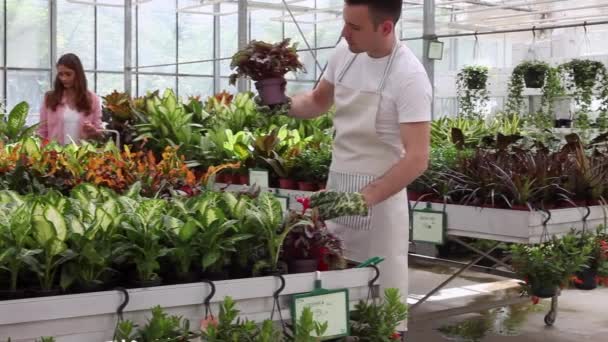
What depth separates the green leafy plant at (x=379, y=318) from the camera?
6.49 feet

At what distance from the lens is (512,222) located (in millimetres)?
3488

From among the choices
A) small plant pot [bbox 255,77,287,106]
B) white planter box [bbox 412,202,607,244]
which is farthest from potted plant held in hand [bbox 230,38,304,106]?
white planter box [bbox 412,202,607,244]

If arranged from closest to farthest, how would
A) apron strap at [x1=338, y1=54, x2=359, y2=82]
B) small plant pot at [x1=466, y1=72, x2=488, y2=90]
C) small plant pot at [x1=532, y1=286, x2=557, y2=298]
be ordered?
apron strap at [x1=338, y1=54, x2=359, y2=82], small plant pot at [x1=532, y1=286, x2=557, y2=298], small plant pot at [x1=466, y1=72, x2=488, y2=90]

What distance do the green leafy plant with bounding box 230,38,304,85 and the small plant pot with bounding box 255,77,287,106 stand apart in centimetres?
3

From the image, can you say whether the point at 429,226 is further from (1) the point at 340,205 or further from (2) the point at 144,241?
(2) the point at 144,241

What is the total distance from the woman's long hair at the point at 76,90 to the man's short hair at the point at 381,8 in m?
3.18

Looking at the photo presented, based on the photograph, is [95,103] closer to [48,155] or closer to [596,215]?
[48,155]

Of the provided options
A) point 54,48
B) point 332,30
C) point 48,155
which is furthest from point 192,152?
point 332,30

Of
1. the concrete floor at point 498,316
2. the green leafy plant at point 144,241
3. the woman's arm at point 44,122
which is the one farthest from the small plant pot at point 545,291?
the woman's arm at point 44,122

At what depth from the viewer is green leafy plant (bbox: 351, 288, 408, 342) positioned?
1.98 meters

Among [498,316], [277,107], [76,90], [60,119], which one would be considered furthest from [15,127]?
[498,316]

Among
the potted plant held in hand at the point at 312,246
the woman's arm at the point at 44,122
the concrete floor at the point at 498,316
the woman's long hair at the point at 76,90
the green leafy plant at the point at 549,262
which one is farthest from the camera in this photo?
the woman's arm at the point at 44,122

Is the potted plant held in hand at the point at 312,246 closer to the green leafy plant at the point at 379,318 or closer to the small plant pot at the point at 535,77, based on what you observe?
the green leafy plant at the point at 379,318

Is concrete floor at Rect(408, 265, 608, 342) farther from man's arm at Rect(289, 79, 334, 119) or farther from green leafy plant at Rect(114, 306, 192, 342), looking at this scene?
green leafy plant at Rect(114, 306, 192, 342)
